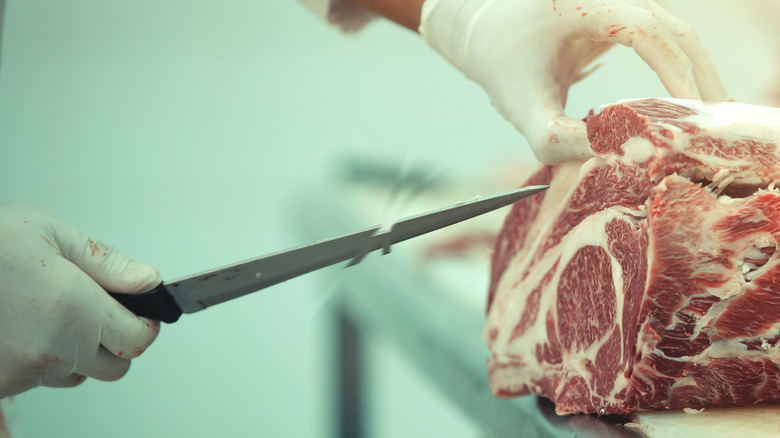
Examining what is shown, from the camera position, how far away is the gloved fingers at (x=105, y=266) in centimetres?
106

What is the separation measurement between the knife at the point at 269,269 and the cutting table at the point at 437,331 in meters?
0.44

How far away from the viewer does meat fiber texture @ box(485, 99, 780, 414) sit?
87cm

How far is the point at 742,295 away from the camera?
0.90 meters

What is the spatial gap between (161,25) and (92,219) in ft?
2.97

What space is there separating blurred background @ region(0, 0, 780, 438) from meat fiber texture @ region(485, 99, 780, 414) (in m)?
0.76

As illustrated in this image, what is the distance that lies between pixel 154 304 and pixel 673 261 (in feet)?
3.01

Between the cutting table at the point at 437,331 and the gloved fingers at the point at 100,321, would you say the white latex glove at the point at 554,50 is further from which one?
the gloved fingers at the point at 100,321

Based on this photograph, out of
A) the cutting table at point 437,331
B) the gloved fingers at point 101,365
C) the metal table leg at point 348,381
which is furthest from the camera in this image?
the metal table leg at point 348,381

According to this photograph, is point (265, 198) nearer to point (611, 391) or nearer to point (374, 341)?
point (374, 341)

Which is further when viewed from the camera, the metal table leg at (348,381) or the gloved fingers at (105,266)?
the metal table leg at (348,381)

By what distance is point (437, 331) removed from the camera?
1576mm

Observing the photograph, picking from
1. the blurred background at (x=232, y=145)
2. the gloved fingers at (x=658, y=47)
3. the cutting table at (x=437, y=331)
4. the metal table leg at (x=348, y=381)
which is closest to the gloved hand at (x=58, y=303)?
the cutting table at (x=437, y=331)

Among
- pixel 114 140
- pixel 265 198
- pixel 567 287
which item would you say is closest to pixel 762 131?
pixel 567 287

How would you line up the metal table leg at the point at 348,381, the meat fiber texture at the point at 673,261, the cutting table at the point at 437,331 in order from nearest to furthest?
the meat fiber texture at the point at 673,261
the cutting table at the point at 437,331
the metal table leg at the point at 348,381
